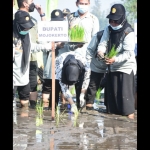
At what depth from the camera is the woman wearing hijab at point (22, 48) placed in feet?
24.7

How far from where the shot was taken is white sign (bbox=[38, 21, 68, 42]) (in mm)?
6605

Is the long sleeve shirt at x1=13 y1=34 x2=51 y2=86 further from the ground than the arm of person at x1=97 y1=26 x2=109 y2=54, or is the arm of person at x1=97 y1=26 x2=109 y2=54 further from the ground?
the arm of person at x1=97 y1=26 x2=109 y2=54

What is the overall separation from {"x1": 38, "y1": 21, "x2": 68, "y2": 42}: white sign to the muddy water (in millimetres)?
1420

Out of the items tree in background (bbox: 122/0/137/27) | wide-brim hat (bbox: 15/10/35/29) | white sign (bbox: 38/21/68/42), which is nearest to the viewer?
white sign (bbox: 38/21/68/42)

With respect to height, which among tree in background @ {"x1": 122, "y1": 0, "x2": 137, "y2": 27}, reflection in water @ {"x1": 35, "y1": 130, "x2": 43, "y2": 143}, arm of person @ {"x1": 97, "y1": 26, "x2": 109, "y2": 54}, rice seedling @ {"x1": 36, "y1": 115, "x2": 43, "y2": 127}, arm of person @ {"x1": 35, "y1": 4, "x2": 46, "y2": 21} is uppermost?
tree in background @ {"x1": 122, "y1": 0, "x2": 137, "y2": 27}

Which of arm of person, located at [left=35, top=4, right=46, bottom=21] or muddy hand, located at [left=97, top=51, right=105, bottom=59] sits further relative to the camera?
arm of person, located at [left=35, top=4, right=46, bottom=21]

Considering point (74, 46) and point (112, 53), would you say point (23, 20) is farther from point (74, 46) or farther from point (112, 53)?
point (112, 53)

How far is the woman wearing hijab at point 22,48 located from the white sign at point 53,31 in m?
0.95

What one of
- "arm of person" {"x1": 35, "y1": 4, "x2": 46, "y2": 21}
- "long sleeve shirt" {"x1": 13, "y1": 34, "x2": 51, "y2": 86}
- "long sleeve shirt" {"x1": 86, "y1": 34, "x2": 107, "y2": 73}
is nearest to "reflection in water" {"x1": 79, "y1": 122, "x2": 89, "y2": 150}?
"long sleeve shirt" {"x1": 86, "y1": 34, "x2": 107, "y2": 73}

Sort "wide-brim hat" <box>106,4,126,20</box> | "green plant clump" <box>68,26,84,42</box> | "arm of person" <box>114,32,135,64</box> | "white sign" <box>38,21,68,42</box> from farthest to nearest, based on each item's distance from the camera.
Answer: "green plant clump" <box>68,26,84,42</box> < "wide-brim hat" <box>106,4,126,20</box> < "arm of person" <box>114,32,135,64</box> < "white sign" <box>38,21,68,42</box>

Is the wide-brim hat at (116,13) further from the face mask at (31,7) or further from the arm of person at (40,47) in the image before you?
the face mask at (31,7)

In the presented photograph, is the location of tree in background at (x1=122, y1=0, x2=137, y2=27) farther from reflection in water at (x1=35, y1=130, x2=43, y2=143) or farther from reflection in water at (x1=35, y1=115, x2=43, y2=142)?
reflection in water at (x1=35, y1=130, x2=43, y2=143)

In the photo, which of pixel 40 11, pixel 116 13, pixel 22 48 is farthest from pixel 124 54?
pixel 40 11
